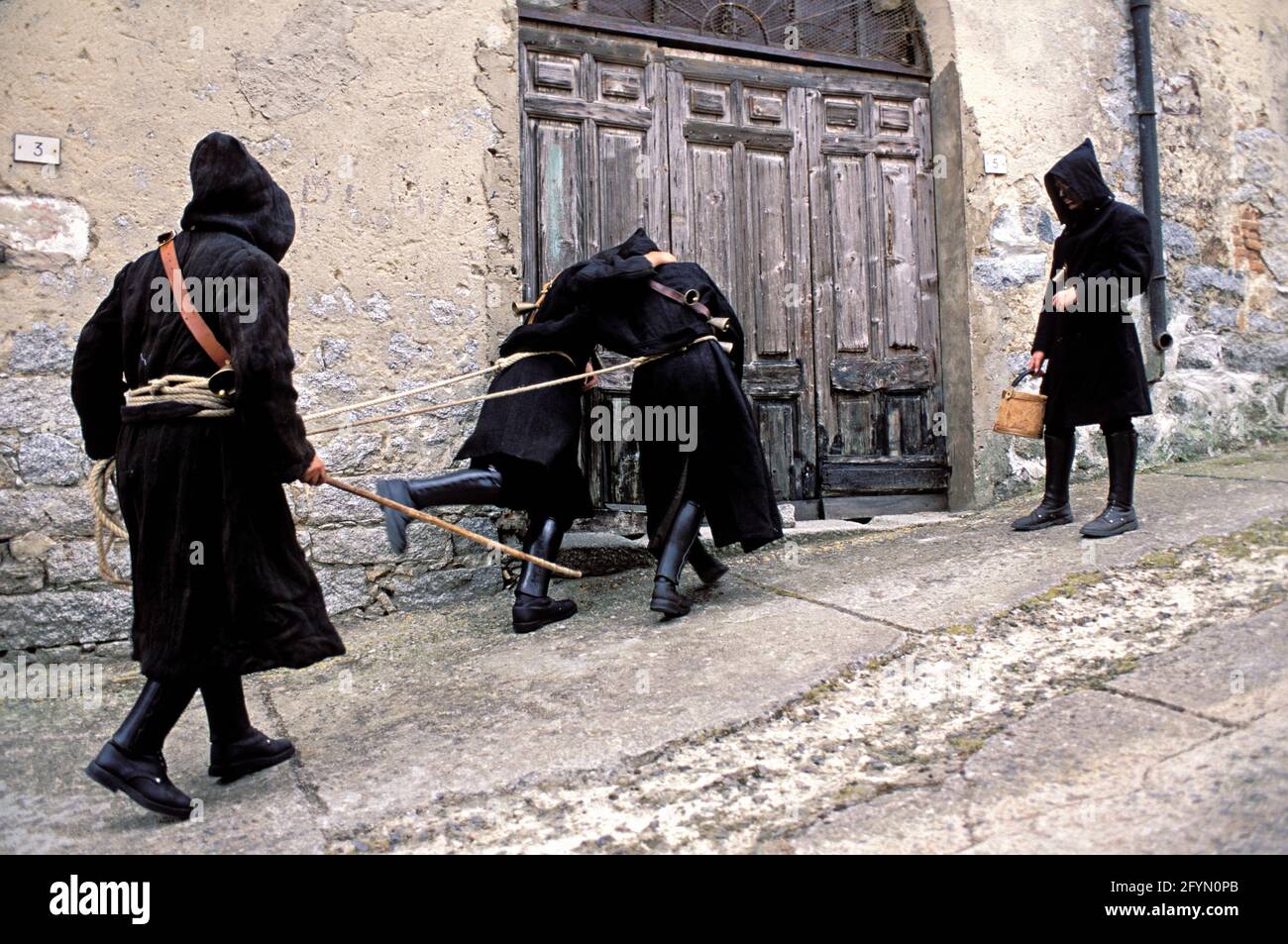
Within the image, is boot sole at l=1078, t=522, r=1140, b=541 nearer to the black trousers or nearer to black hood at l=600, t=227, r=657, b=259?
the black trousers

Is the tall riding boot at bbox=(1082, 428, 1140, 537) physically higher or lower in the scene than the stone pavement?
higher

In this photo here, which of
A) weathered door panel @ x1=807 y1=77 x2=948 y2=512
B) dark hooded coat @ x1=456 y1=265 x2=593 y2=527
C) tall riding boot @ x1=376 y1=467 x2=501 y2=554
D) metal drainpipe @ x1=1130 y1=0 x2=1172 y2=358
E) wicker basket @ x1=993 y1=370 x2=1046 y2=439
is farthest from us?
metal drainpipe @ x1=1130 y1=0 x2=1172 y2=358

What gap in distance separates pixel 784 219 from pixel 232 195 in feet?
11.2

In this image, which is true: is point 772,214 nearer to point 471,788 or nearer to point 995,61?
point 995,61

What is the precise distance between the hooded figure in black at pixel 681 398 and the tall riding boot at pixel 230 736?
1.68 m

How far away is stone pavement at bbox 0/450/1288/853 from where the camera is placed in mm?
2256

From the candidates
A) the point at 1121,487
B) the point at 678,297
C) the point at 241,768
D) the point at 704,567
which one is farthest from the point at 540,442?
the point at 1121,487

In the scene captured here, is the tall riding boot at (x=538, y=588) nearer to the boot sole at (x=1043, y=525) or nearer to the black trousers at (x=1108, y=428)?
the boot sole at (x=1043, y=525)

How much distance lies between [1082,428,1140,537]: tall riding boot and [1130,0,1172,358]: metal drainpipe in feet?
6.72

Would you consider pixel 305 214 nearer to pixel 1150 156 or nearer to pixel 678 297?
pixel 678 297

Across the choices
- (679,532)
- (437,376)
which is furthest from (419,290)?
(679,532)

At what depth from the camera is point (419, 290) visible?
442 centimetres

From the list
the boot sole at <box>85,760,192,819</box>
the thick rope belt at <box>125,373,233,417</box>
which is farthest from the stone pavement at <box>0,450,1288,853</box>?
the thick rope belt at <box>125,373,233,417</box>

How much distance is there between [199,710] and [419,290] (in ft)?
6.66
